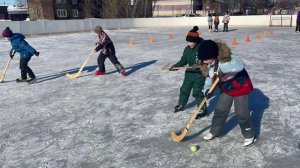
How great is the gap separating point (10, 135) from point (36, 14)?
42.2m

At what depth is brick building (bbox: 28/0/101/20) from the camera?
42.7m

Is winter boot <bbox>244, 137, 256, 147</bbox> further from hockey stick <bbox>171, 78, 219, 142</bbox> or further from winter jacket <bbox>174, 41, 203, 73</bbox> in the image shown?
→ winter jacket <bbox>174, 41, 203, 73</bbox>

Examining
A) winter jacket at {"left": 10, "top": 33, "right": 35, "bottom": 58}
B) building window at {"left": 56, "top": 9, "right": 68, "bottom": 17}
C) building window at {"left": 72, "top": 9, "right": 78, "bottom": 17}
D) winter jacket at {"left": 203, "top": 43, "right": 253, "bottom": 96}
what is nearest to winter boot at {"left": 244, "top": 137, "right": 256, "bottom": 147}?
winter jacket at {"left": 203, "top": 43, "right": 253, "bottom": 96}

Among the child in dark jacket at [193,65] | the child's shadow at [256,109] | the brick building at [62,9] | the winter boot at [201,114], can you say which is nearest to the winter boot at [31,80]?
the child in dark jacket at [193,65]

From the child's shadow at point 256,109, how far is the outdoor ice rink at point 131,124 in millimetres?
15

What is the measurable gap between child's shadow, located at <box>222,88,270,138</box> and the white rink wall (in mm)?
20946

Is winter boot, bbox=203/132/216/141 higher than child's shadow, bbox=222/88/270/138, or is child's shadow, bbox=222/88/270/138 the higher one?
child's shadow, bbox=222/88/270/138

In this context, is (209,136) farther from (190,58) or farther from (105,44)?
(105,44)

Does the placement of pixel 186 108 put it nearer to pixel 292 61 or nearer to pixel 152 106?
pixel 152 106

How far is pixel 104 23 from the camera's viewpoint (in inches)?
1166

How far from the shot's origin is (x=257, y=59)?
31.9 ft

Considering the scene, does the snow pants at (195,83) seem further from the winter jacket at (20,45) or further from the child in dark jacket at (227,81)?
the winter jacket at (20,45)

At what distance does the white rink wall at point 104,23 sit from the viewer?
78.0 feet

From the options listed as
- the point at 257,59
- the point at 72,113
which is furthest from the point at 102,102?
the point at 257,59
